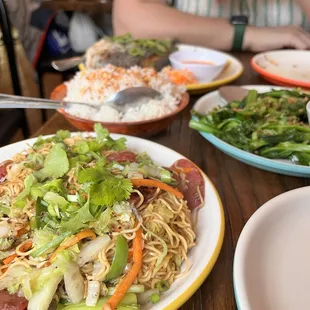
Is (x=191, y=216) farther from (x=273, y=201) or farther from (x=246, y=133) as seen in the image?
(x=246, y=133)

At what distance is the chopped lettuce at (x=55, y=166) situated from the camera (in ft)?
2.40

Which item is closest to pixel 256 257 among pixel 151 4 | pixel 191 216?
pixel 191 216

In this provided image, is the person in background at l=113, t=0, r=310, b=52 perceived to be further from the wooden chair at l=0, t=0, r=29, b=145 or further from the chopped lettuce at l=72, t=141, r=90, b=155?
the chopped lettuce at l=72, t=141, r=90, b=155

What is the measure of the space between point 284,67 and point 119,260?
53.4 inches

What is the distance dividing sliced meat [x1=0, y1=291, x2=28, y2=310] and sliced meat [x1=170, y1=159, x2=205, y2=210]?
1.20 feet

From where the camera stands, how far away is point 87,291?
0.57 metres

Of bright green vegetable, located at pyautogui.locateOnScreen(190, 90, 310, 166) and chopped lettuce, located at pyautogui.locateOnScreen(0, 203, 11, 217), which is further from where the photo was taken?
bright green vegetable, located at pyautogui.locateOnScreen(190, 90, 310, 166)

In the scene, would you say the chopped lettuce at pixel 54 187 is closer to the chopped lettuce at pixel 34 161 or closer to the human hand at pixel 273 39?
the chopped lettuce at pixel 34 161

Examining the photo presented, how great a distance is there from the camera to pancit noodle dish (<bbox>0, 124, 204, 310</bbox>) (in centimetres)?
56

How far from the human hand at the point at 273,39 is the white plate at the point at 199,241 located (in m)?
1.25

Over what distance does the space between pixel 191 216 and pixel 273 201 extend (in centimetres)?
16

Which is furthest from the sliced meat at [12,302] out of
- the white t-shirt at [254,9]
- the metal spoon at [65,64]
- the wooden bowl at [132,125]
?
the white t-shirt at [254,9]

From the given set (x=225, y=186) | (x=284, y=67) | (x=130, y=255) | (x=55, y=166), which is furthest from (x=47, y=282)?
(x=284, y=67)

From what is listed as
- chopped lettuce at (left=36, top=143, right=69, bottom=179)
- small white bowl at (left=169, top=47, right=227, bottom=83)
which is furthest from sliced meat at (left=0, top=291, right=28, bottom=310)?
small white bowl at (left=169, top=47, right=227, bottom=83)
